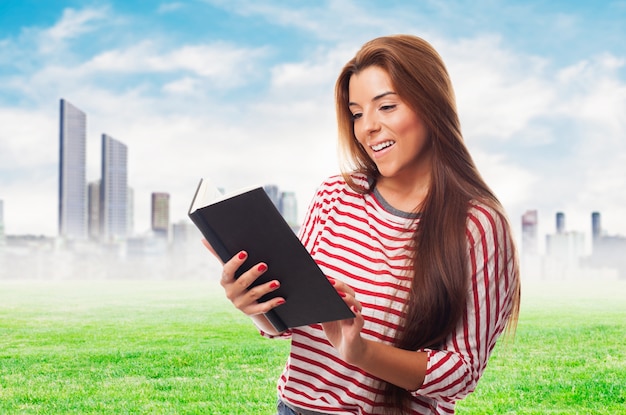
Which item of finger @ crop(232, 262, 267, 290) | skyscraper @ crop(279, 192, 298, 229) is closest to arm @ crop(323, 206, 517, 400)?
finger @ crop(232, 262, 267, 290)

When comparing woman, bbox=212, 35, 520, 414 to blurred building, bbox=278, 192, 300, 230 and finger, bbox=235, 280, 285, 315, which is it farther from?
blurred building, bbox=278, 192, 300, 230

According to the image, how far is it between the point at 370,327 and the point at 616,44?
8668mm

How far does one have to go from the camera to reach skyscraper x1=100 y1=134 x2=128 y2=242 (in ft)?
33.0

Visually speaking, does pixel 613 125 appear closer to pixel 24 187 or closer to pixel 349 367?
pixel 24 187

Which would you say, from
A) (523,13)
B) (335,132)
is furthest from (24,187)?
(335,132)

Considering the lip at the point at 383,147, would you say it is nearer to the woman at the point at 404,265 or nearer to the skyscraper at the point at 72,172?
the woman at the point at 404,265

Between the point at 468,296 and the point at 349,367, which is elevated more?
the point at 468,296

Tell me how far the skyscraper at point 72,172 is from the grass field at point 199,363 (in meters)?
3.40

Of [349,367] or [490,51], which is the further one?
[490,51]

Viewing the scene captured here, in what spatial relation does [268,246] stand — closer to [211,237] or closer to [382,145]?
[211,237]

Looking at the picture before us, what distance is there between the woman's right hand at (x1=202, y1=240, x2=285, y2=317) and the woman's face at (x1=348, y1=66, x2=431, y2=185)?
32 centimetres

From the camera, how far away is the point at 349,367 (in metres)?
1.17

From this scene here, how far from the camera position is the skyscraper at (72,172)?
971cm

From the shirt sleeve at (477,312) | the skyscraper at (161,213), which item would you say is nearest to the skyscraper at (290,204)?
the skyscraper at (161,213)
